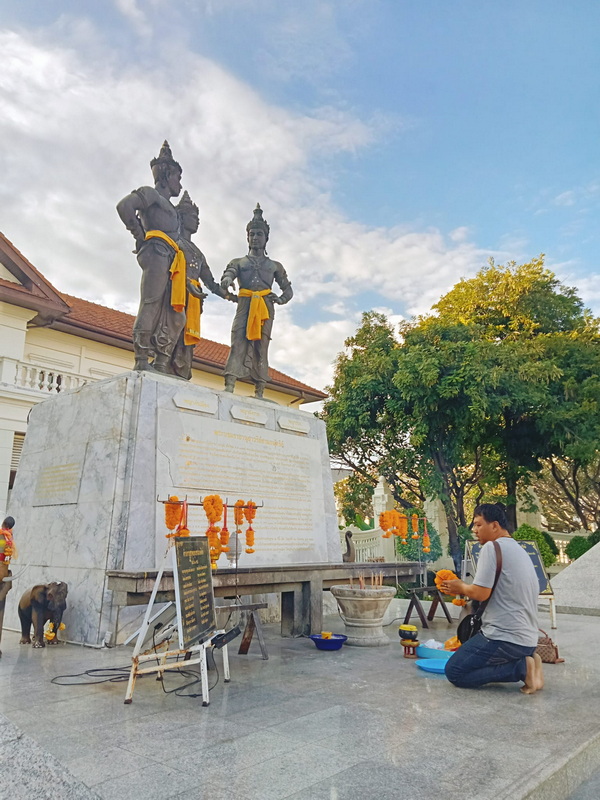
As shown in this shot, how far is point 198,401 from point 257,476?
1221mm

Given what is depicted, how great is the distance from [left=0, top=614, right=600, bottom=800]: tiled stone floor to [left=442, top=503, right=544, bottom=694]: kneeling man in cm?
13

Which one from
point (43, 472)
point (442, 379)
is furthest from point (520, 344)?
point (43, 472)

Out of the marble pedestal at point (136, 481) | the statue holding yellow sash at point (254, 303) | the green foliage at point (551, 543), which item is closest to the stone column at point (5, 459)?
the marble pedestal at point (136, 481)

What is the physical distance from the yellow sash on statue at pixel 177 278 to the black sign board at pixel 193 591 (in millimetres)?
3831

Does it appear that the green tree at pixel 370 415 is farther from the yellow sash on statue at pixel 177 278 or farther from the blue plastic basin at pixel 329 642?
the blue plastic basin at pixel 329 642

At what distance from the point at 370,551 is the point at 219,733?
1590 cm

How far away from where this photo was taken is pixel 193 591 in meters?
4.32

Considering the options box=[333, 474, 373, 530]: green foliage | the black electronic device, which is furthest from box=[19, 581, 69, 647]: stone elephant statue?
box=[333, 474, 373, 530]: green foliage

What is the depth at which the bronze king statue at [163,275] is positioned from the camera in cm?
744

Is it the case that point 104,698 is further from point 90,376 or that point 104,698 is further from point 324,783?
point 90,376

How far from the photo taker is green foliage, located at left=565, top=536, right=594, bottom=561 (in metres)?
18.9

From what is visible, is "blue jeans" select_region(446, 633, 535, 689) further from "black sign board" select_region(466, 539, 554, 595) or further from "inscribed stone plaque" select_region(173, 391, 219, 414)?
"inscribed stone plaque" select_region(173, 391, 219, 414)

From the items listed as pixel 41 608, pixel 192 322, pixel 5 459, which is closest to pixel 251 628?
Answer: pixel 41 608

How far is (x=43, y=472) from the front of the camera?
285 inches
